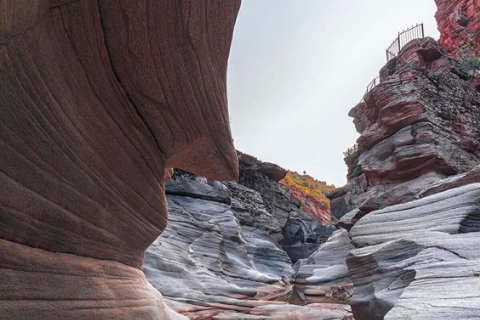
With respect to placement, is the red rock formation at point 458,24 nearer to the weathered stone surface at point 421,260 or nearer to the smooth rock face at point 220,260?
the smooth rock face at point 220,260

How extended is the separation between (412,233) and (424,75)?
1036cm

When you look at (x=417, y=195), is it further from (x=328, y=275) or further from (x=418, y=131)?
(x=328, y=275)

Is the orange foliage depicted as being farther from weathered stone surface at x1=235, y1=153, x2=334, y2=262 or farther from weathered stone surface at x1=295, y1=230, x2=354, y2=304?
weathered stone surface at x1=295, y1=230, x2=354, y2=304

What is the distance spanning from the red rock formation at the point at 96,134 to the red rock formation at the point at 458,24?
2814 cm

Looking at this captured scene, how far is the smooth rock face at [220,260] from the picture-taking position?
23.3ft

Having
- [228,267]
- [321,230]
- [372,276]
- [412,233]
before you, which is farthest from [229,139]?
[321,230]

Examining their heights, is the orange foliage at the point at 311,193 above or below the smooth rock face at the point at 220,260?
above

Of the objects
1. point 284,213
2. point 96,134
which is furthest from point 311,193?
point 96,134

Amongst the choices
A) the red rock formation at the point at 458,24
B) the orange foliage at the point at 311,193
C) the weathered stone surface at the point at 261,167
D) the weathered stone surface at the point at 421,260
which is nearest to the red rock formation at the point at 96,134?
the weathered stone surface at the point at 421,260

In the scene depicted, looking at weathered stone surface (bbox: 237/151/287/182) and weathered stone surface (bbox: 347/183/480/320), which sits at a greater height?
weathered stone surface (bbox: 237/151/287/182)

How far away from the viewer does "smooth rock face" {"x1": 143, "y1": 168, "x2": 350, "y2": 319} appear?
23.3 ft

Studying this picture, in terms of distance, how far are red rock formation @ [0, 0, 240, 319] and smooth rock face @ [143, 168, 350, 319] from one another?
4.31 metres

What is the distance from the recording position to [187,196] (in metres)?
11.9

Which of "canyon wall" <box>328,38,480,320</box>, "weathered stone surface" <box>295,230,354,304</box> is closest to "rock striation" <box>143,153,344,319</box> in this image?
"weathered stone surface" <box>295,230,354,304</box>
